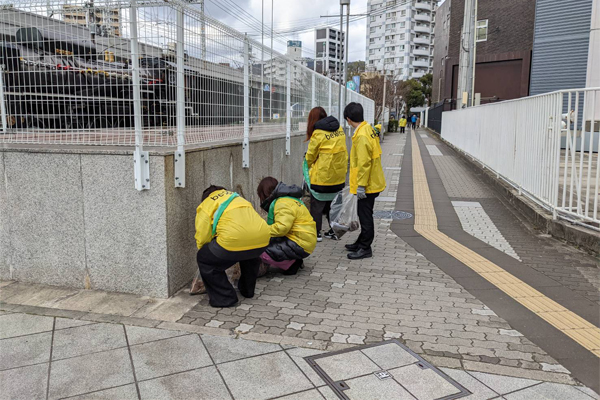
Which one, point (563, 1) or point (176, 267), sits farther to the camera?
point (563, 1)

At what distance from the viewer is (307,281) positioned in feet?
15.5

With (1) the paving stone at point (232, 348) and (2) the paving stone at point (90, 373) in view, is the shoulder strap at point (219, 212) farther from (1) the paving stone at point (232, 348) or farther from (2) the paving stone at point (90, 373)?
(2) the paving stone at point (90, 373)

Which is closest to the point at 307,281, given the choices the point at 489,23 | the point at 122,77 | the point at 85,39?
the point at 122,77

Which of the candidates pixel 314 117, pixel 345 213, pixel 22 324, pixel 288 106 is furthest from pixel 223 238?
pixel 288 106

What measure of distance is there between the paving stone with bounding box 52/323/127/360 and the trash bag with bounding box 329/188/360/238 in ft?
9.38

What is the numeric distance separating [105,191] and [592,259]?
501 centimetres

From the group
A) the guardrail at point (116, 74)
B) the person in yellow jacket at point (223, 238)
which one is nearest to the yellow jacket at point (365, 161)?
the guardrail at point (116, 74)

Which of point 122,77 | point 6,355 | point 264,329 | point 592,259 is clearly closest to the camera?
point 6,355

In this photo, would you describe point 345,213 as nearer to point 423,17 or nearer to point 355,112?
point 355,112

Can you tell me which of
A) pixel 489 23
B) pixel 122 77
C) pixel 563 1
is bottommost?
pixel 122 77

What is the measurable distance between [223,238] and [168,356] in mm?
974

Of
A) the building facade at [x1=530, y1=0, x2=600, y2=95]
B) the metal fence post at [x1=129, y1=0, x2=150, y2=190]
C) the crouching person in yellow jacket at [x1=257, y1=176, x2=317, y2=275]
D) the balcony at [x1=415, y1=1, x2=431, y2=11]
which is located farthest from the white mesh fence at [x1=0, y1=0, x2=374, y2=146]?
the balcony at [x1=415, y1=1, x2=431, y2=11]

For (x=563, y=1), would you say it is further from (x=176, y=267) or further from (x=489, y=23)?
(x=176, y=267)

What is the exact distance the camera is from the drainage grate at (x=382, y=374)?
2.74 meters
